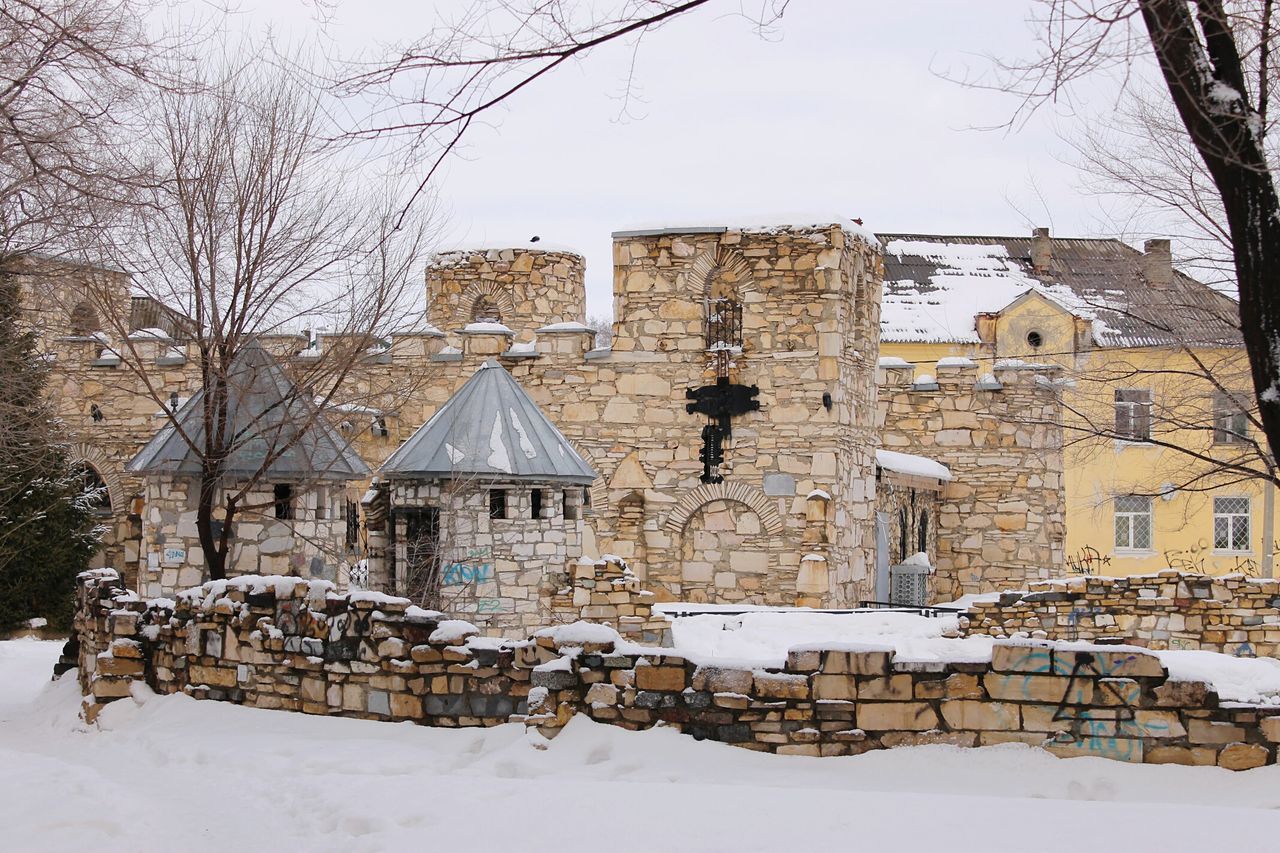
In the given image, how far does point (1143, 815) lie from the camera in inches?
Answer: 271

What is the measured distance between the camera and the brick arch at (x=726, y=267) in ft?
67.0

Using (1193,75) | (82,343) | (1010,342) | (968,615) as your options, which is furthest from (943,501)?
(1193,75)

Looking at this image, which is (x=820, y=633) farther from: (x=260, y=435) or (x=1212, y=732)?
(x=1212, y=732)

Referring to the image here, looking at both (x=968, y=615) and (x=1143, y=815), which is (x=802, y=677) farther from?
(x=968, y=615)

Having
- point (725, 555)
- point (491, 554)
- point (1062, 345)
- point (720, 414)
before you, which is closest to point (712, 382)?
point (720, 414)

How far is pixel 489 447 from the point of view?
16422mm

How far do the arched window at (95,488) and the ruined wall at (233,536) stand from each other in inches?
289

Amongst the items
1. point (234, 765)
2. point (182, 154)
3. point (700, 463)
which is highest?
point (182, 154)

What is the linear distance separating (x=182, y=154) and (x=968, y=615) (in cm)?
1032

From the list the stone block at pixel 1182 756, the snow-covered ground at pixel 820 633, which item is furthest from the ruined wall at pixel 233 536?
the stone block at pixel 1182 756

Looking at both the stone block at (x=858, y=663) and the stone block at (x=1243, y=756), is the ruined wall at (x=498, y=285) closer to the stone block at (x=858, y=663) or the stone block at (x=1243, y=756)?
the stone block at (x=858, y=663)

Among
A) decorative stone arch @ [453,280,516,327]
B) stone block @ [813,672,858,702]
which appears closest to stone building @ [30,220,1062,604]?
decorative stone arch @ [453,280,516,327]

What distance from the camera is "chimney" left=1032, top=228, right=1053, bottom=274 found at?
36.7 meters

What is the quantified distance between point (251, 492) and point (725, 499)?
7.03m
